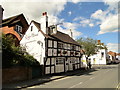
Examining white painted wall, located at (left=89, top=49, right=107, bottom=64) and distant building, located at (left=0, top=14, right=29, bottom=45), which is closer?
distant building, located at (left=0, top=14, right=29, bottom=45)

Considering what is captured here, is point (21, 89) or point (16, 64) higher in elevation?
point (16, 64)

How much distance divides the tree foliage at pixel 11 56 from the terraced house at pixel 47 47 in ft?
10.6

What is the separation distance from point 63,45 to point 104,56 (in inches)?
1398

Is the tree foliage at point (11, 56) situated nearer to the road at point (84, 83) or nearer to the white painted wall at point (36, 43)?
the white painted wall at point (36, 43)

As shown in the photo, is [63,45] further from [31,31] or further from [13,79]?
[13,79]

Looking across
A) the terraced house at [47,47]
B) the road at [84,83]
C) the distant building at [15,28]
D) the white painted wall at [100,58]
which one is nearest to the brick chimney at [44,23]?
the terraced house at [47,47]

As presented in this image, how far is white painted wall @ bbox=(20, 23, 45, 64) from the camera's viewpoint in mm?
19833

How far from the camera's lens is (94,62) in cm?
5575

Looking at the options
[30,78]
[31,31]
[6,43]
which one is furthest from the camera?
[31,31]

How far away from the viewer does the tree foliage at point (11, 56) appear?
44.4 feet

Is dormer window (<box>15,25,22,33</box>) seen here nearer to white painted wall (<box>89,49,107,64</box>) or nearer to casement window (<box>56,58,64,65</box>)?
casement window (<box>56,58,64,65</box>)

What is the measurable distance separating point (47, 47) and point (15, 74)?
689 cm

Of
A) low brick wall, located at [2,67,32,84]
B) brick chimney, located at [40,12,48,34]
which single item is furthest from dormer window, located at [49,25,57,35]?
low brick wall, located at [2,67,32,84]

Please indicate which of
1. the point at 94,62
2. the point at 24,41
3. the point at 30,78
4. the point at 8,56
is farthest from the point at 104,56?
the point at 8,56
